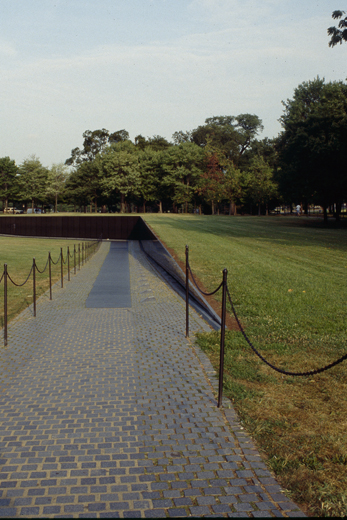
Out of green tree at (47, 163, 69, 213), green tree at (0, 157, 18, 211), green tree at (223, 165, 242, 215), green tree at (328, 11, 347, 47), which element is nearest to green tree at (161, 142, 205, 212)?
green tree at (223, 165, 242, 215)

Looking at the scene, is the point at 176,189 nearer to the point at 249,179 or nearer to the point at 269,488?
the point at 249,179

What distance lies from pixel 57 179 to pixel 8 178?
387 inches

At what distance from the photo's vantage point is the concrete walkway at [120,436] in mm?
3441

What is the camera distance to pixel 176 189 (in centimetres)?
6450

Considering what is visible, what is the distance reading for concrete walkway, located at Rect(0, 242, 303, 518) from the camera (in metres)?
3.44

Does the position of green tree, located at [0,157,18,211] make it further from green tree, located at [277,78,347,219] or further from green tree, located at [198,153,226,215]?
green tree, located at [277,78,347,219]

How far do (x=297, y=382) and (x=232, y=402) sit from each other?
104 centimetres

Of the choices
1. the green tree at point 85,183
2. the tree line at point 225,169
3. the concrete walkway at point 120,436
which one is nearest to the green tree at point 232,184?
the tree line at point 225,169

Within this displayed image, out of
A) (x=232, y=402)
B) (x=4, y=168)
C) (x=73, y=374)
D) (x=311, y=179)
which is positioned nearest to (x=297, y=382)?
(x=232, y=402)

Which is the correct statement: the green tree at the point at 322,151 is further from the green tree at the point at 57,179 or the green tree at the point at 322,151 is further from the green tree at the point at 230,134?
the green tree at the point at 57,179

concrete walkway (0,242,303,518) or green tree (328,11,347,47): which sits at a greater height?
green tree (328,11,347,47)

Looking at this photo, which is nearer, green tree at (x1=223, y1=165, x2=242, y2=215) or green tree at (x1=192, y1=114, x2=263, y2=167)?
green tree at (x1=223, y1=165, x2=242, y2=215)

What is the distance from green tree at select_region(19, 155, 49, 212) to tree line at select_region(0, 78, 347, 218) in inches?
6.6

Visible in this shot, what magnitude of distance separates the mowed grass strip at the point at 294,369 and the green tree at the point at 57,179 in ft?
221
